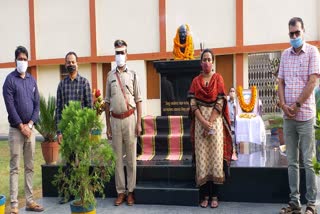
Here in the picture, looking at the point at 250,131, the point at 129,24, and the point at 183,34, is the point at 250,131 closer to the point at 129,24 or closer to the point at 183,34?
the point at 183,34

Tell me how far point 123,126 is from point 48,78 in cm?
1032

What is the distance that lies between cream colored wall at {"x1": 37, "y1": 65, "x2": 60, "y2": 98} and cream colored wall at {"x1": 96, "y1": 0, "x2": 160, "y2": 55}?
208cm

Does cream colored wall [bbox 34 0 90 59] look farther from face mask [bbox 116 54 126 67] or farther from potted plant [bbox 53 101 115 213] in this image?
potted plant [bbox 53 101 115 213]

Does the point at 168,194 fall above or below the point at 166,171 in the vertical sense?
below

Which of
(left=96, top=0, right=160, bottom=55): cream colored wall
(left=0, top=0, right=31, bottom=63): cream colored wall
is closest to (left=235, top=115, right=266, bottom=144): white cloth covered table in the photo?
(left=96, top=0, right=160, bottom=55): cream colored wall

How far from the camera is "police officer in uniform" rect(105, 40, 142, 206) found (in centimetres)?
406

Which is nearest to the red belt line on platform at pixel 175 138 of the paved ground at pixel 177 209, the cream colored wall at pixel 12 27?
the paved ground at pixel 177 209

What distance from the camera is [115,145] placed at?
4.09 m

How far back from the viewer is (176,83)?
5.67 m

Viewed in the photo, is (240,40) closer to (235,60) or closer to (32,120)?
(235,60)

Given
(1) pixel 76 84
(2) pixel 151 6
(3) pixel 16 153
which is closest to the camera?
(3) pixel 16 153

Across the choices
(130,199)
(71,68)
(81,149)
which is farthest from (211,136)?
(71,68)

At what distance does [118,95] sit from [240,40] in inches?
306

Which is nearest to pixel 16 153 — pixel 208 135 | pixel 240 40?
pixel 208 135
